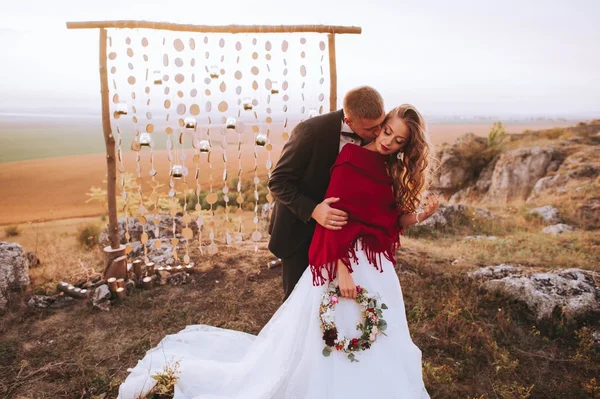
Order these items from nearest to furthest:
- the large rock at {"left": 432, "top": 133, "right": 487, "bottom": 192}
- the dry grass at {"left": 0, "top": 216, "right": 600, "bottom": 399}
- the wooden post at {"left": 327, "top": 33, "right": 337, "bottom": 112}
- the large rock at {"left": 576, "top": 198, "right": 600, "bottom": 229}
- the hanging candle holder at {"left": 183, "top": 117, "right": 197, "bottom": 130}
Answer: the dry grass at {"left": 0, "top": 216, "right": 600, "bottom": 399}, the hanging candle holder at {"left": 183, "top": 117, "right": 197, "bottom": 130}, the wooden post at {"left": 327, "top": 33, "right": 337, "bottom": 112}, the large rock at {"left": 576, "top": 198, "right": 600, "bottom": 229}, the large rock at {"left": 432, "top": 133, "right": 487, "bottom": 192}

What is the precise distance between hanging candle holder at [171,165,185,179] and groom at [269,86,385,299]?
1758 mm

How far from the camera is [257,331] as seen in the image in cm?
429

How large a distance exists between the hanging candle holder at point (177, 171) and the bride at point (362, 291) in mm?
2334

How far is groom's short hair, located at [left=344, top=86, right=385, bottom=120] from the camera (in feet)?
7.74

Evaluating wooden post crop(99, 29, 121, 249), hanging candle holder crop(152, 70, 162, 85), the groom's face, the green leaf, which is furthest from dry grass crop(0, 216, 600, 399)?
hanging candle holder crop(152, 70, 162, 85)

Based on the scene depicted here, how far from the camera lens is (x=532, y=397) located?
349cm

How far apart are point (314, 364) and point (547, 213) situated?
8.42 metres

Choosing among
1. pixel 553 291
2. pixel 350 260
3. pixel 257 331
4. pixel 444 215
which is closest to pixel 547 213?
pixel 444 215

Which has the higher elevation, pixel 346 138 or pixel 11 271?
pixel 346 138

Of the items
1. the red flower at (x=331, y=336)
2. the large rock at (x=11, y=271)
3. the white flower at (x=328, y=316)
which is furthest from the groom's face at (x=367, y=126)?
the large rock at (x=11, y=271)

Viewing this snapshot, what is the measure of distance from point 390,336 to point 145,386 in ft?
6.16

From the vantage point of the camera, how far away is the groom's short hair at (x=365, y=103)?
2359mm

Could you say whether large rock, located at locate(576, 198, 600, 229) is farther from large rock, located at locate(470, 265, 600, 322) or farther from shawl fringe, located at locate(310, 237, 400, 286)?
shawl fringe, located at locate(310, 237, 400, 286)

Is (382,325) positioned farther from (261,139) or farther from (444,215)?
(444,215)
